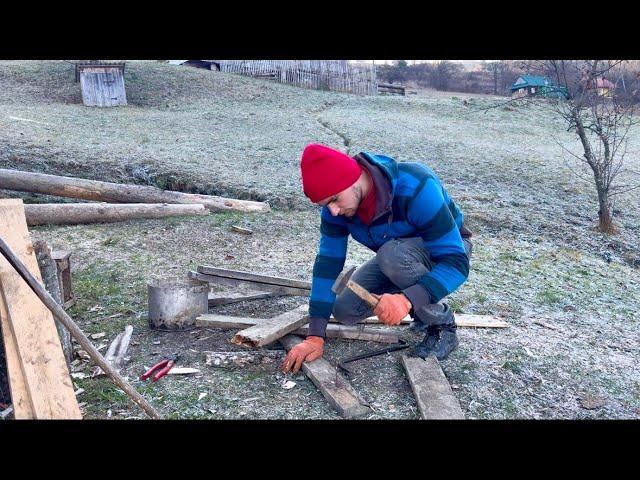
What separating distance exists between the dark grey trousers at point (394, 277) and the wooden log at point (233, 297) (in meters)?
1.09

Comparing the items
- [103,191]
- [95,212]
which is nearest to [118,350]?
[95,212]

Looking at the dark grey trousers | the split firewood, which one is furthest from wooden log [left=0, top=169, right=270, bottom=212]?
the dark grey trousers

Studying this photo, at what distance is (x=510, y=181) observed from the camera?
9.62 m

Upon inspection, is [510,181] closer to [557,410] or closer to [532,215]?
[532,215]

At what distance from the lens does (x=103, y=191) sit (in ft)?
24.3

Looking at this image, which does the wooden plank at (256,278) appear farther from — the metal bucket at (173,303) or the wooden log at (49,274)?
the wooden log at (49,274)

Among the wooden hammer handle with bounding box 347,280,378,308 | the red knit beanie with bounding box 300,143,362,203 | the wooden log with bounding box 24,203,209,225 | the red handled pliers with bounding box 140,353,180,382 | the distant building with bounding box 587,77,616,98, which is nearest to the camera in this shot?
the red knit beanie with bounding box 300,143,362,203

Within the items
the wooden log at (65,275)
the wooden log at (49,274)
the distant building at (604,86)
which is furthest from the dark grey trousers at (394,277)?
the distant building at (604,86)

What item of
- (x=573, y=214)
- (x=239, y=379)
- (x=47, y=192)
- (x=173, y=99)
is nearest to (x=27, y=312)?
(x=239, y=379)

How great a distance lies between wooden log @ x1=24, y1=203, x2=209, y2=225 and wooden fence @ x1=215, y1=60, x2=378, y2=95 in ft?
45.6

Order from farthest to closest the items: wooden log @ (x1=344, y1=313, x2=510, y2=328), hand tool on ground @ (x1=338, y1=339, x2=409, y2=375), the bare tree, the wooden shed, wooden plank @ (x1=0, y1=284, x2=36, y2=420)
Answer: the wooden shed
the bare tree
wooden log @ (x1=344, y1=313, x2=510, y2=328)
hand tool on ground @ (x1=338, y1=339, x2=409, y2=375)
wooden plank @ (x1=0, y1=284, x2=36, y2=420)

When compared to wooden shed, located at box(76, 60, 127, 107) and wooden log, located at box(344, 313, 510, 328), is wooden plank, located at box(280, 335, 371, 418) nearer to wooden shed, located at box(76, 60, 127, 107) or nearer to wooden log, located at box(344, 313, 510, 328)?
wooden log, located at box(344, 313, 510, 328)

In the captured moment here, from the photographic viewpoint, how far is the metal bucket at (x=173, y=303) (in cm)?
430

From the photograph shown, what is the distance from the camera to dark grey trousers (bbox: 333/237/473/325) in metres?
3.71
